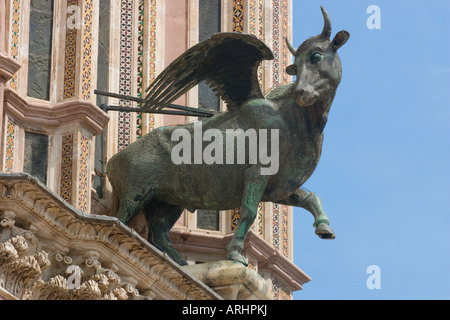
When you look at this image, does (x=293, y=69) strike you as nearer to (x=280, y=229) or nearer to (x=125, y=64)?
(x=125, y=64)

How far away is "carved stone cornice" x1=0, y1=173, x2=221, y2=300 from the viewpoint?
1459 centimetres

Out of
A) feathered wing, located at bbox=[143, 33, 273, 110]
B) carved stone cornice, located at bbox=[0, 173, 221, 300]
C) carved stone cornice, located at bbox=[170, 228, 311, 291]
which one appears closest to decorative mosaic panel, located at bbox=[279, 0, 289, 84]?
carved stone cornice, located at bbox=[170, 228, 311, 291]

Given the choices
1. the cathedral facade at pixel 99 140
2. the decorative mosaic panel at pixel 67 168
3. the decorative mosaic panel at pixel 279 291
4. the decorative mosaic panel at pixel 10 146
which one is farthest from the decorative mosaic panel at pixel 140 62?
the decorative mosaic panel at pixel 279 291

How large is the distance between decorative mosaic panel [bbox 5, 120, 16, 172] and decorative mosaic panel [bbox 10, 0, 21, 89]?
402 millimetres

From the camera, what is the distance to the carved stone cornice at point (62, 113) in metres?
17.7

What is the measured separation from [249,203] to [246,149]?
493mm

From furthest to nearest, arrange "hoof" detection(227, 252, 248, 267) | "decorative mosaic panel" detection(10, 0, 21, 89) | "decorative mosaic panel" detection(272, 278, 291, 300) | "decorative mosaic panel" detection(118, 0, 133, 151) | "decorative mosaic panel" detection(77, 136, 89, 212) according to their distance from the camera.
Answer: "decorative mosaic panel" detection(272, 278, 291, 300) → "decorative mosaic panel" detection(118, 0, 133, 151) → "decorative mosaic panel" detection(10, 0, 21, 89) → "decorative mosaic panel" detection(77, 136, 89, 212) → "hoof" detection(227, 252, 248, 267)

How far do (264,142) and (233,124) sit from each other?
44cm

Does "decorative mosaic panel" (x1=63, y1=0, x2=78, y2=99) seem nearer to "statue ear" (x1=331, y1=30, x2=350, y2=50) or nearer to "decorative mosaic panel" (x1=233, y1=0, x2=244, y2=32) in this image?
"decorative mosaic panel" (x1=233, y1=0, x2=244, y2=32)

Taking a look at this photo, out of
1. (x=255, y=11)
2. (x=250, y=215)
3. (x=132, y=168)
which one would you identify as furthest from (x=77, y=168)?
(x=255, y=11)

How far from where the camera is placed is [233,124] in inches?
673

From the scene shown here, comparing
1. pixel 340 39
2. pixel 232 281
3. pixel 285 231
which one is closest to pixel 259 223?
pixel 285 231

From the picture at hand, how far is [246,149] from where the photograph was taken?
55.3 ft

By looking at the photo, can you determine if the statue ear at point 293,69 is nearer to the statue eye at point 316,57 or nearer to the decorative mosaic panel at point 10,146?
→ the statue eye at point 316,57
